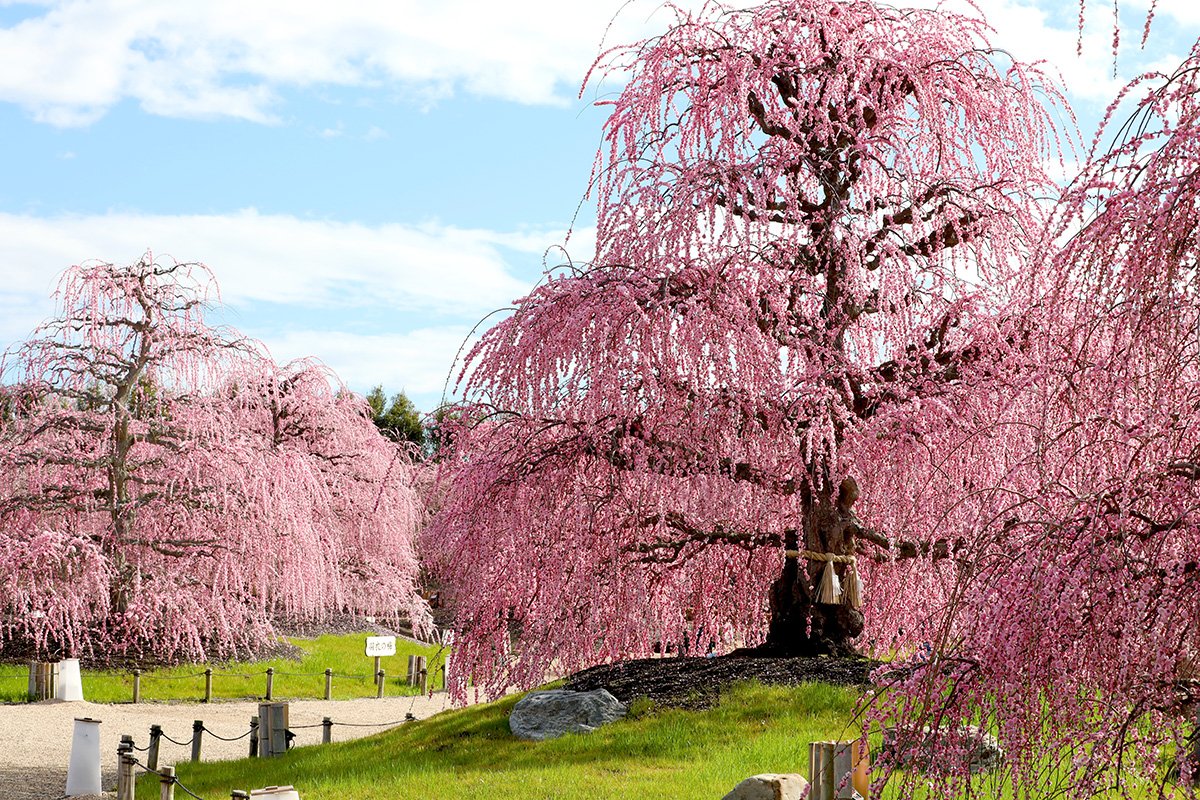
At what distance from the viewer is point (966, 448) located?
1005cm

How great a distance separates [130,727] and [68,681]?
281 centimetres

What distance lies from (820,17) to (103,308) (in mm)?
13014

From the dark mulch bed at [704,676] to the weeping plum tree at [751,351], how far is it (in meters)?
0.34

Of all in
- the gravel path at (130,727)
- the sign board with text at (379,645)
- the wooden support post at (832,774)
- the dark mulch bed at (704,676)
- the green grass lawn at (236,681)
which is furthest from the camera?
the sign board with text at (379,645)

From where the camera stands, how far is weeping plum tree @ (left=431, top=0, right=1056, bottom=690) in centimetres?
997

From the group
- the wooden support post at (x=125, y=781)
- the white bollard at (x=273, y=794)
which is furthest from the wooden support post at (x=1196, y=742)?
the wooden support post at (x=125, y=781)

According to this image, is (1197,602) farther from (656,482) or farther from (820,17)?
(820,17)

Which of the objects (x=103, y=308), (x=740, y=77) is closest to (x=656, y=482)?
(x=740, y=77)

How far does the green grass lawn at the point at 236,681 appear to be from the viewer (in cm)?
1861

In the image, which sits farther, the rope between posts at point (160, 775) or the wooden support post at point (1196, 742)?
the rope between posts at point (160, 775)

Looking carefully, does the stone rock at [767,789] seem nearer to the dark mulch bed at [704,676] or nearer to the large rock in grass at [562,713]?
the dark mulch bed at [704,676]

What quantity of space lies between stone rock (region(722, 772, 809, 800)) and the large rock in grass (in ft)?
10.5

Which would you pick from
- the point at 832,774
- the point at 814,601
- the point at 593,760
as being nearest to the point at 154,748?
the point at 593,760

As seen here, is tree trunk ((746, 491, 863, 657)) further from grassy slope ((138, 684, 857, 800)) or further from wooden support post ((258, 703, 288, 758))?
wooden support post ((258, 703, 288, 758))
